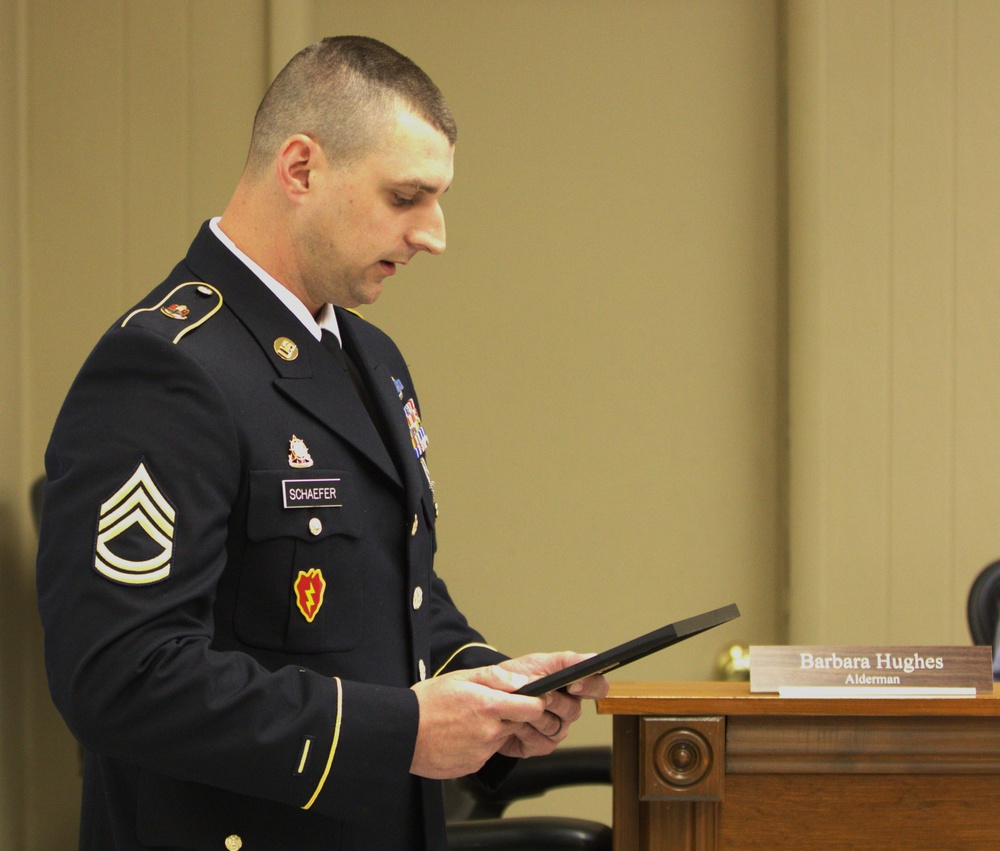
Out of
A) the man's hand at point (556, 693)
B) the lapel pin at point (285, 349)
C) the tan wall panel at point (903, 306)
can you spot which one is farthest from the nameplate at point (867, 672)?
the tan wall panel at point (903, 306)

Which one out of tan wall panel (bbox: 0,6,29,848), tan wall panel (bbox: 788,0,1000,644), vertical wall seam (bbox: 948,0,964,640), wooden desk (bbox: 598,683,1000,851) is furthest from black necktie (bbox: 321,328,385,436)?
vertical wall seam (bbox: 948,0,964,640)

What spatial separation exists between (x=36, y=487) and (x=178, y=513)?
5.52 feet

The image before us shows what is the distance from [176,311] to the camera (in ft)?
4.09

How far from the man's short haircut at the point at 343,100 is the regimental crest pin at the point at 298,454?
12.5 inches

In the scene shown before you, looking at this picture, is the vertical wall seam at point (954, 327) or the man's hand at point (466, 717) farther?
the vertical wall seam at point (954, 327)

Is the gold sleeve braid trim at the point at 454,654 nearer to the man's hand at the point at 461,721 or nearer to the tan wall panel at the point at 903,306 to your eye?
the man's hand at the point at 461,721

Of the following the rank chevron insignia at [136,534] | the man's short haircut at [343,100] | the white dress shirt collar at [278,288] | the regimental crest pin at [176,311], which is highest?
the man's short haircut at [343,100]

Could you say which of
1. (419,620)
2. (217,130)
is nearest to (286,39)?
(217,130)

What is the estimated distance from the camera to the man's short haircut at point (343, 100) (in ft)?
4.32

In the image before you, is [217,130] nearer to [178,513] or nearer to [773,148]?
[773,148]

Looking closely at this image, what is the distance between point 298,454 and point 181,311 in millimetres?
194

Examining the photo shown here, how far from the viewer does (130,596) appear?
1.07 m

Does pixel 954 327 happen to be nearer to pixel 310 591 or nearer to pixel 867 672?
pixel 867 672

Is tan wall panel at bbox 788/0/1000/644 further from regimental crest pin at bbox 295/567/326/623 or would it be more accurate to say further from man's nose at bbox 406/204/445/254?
regimental crest pin at bbox 295/567/326/623
